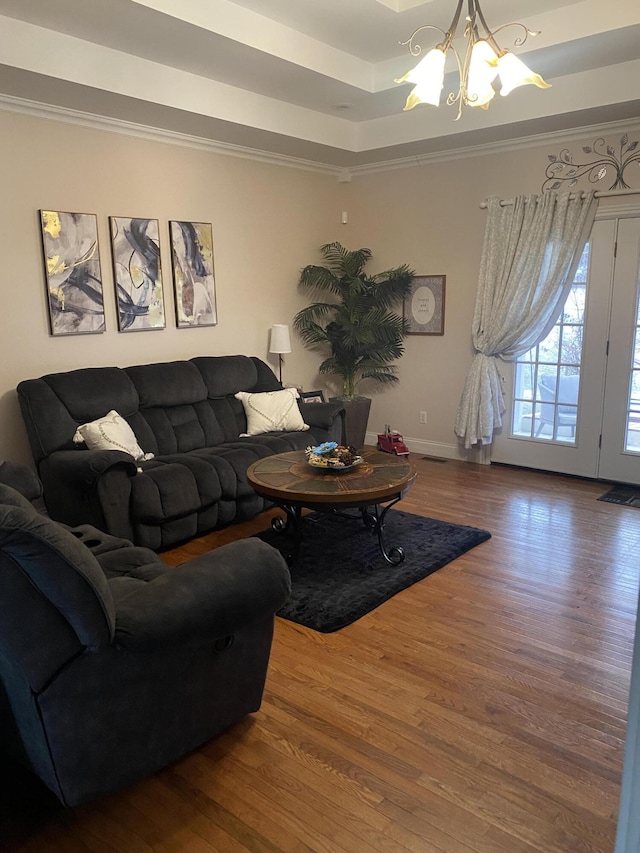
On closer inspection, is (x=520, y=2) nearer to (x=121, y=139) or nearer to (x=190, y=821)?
(x=121, y=139)

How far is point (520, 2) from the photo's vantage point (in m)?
3.56

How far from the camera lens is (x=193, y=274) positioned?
4.96 m

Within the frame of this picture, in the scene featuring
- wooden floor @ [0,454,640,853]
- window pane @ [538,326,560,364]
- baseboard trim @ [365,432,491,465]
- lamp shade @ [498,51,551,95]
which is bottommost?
wooden floor @ [0,454,640,853]

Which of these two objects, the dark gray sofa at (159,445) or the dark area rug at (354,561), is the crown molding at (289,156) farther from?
the dark area rug at (354,561)

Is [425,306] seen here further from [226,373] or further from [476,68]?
[476,68]

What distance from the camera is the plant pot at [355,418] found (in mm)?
5711

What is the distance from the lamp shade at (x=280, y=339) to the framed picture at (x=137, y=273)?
104cm

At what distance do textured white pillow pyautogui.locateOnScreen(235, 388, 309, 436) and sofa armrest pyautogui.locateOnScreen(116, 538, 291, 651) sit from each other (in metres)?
2.60

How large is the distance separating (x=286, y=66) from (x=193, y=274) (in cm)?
162

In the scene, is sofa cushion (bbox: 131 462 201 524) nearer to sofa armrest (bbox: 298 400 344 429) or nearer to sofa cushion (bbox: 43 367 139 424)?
sofa cushion (bbox: 43 367 139 424)

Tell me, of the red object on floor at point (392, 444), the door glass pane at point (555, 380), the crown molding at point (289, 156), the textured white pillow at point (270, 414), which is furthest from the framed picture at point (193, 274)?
the door glass pane at point (555, 380)

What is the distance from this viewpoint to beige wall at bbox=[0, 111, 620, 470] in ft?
13.1

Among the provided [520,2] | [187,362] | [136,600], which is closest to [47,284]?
[187,362]

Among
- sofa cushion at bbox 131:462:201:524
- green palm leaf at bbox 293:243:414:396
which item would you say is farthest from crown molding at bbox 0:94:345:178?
sofa cushion at bbox 131:462:201:524
